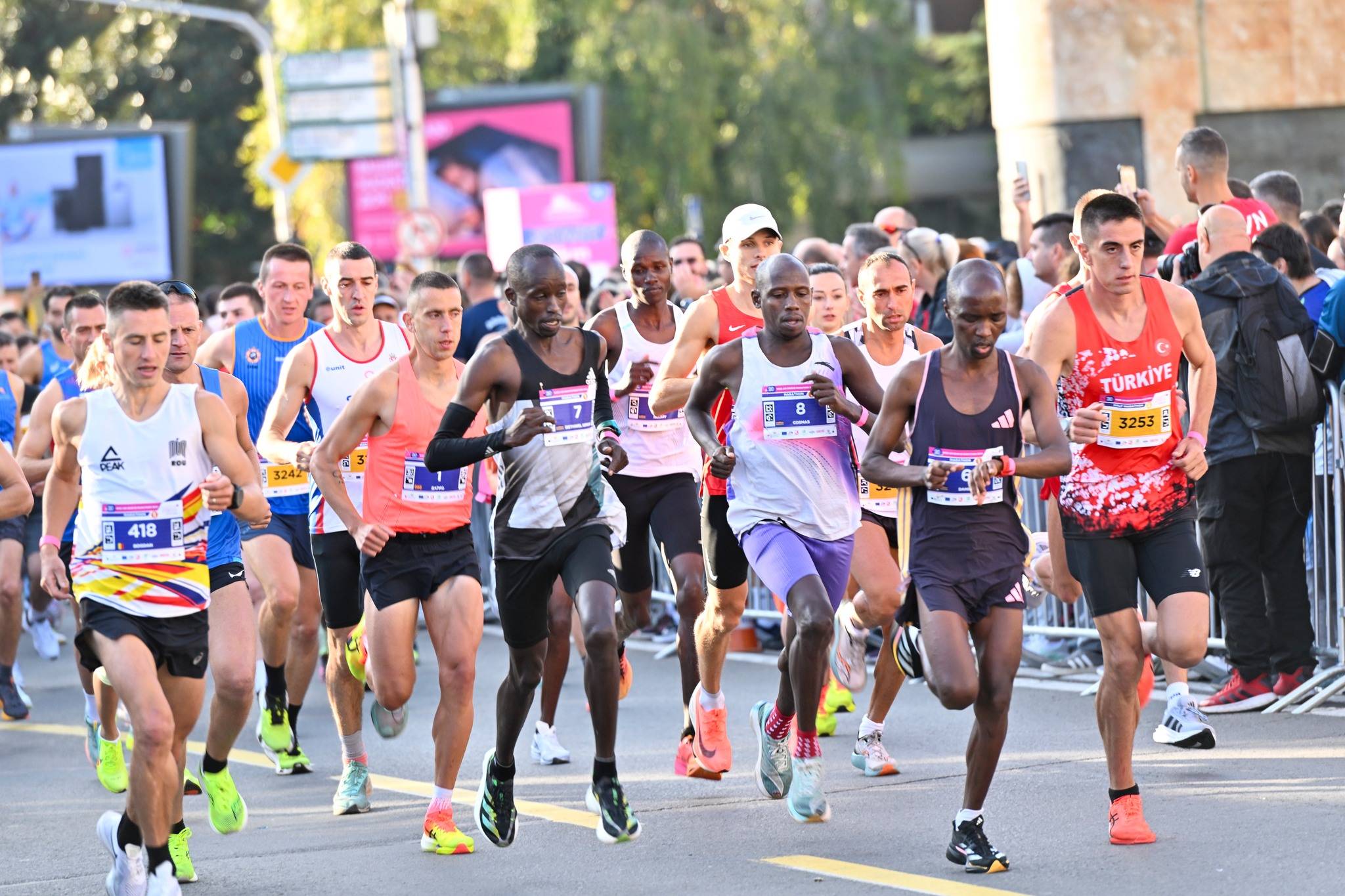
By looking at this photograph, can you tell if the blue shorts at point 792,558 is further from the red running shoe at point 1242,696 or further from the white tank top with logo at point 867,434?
the red running shoe at point 1242,696

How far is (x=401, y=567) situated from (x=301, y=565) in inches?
83.5

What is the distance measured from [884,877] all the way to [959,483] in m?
1.34

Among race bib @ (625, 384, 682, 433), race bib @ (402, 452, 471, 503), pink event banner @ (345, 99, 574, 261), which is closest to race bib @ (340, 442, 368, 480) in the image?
race bib @ (402, 452, 471, 503)

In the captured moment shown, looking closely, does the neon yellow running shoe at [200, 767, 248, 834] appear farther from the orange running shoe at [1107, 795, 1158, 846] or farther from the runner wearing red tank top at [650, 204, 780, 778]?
the orange running shoe at [1107, 795, 1158, 846]

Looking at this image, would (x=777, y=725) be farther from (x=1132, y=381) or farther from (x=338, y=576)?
(x=338, y=576)

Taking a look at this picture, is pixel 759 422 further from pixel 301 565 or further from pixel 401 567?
pixel 301 565

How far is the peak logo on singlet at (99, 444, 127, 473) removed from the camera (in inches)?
294

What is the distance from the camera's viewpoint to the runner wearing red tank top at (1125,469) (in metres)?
7.48

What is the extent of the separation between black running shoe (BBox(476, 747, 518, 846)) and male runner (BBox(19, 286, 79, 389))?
28.6 ft

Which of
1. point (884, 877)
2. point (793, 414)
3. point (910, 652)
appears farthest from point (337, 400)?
point (884, 877)


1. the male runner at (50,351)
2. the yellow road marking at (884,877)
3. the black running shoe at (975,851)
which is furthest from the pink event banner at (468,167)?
the black running shoe at (975,851)

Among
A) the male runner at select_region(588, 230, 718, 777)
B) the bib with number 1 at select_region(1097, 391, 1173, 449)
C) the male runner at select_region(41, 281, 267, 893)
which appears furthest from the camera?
the male runner at select_region(588, 230, 718, 777)

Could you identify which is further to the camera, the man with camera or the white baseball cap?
the man with camera

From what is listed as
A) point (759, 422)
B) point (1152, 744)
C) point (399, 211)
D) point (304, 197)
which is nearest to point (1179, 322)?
point (759, 422)
